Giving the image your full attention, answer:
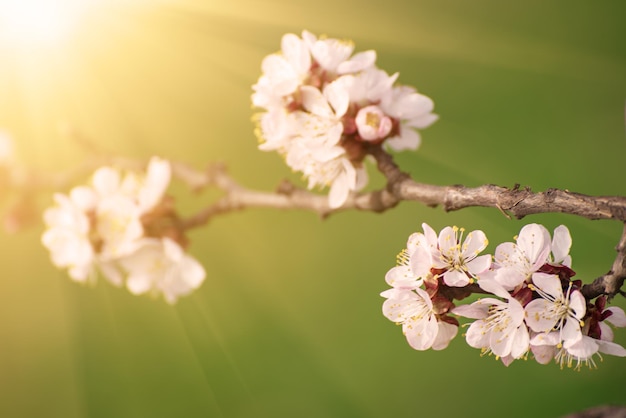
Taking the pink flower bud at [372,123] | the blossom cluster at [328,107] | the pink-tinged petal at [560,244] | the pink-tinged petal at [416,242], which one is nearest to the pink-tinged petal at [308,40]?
the blossom cluster at [328,107]

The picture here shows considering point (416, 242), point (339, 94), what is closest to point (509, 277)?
point (416, 242)

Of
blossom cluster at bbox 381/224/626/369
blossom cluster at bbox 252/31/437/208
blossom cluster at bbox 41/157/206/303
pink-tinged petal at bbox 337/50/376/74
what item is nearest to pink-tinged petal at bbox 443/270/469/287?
blossom cluster at bbox 381/224/626/369

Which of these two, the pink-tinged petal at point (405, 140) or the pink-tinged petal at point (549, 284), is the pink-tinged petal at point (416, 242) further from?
the pink-tinged petal at point (405, 140)

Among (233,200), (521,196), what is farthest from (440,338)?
(233,200)

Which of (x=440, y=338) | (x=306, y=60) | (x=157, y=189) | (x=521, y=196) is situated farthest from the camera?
(x=157, y=189)

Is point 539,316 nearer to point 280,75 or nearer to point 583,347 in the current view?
point 583,347

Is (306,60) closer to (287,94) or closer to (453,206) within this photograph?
(287,94)
